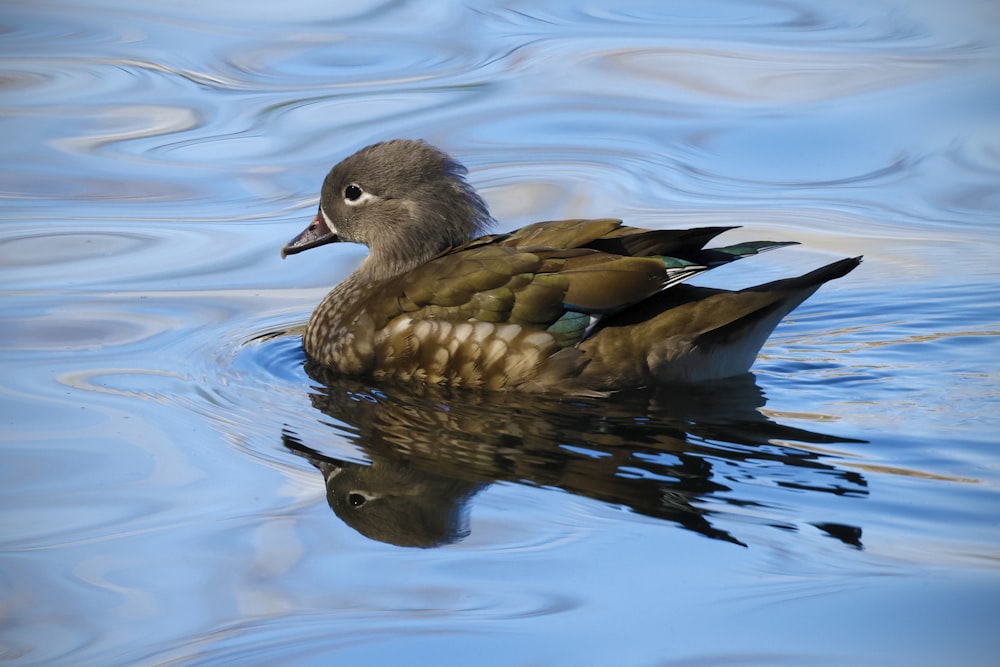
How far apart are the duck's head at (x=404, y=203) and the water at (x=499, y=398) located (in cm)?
71

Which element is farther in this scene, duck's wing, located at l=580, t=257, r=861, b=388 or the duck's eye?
the duck's eye

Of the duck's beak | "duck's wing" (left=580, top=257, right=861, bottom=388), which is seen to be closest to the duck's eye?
the duck's beak

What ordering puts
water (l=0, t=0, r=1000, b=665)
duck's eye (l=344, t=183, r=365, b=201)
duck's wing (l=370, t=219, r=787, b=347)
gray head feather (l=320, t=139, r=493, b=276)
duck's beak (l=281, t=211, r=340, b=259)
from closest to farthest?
water (l=0, t=0, r=1000, b=665) → duck's wing (l=370, t=219, r=787, b=347) → gray head feather (l=320, t=139, r=493, b=276) → duck's eye (l=344, t=183, r=365, b=201) → duck's beak (l=281, t=211, r=340, b=259)

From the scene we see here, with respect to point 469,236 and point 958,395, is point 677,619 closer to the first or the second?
point 958,395

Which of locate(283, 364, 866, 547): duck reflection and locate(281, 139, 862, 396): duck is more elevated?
locate(281, 139, 862, 396): duck

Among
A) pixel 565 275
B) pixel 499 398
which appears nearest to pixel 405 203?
pixel 565 275

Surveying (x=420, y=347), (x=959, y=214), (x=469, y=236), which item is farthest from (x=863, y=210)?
(x=420, y=347)

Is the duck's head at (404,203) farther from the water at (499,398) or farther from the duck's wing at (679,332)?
the duck's wing at (679,332)

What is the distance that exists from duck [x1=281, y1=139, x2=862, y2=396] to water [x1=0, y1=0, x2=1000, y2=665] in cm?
17

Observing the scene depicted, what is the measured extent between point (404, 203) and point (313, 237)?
2.14 ft

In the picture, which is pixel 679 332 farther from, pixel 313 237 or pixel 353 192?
pixel 313 237

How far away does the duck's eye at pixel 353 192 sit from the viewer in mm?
7684

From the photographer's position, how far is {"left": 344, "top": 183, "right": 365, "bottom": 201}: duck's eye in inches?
303

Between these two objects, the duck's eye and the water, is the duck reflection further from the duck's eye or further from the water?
the duck's eye
